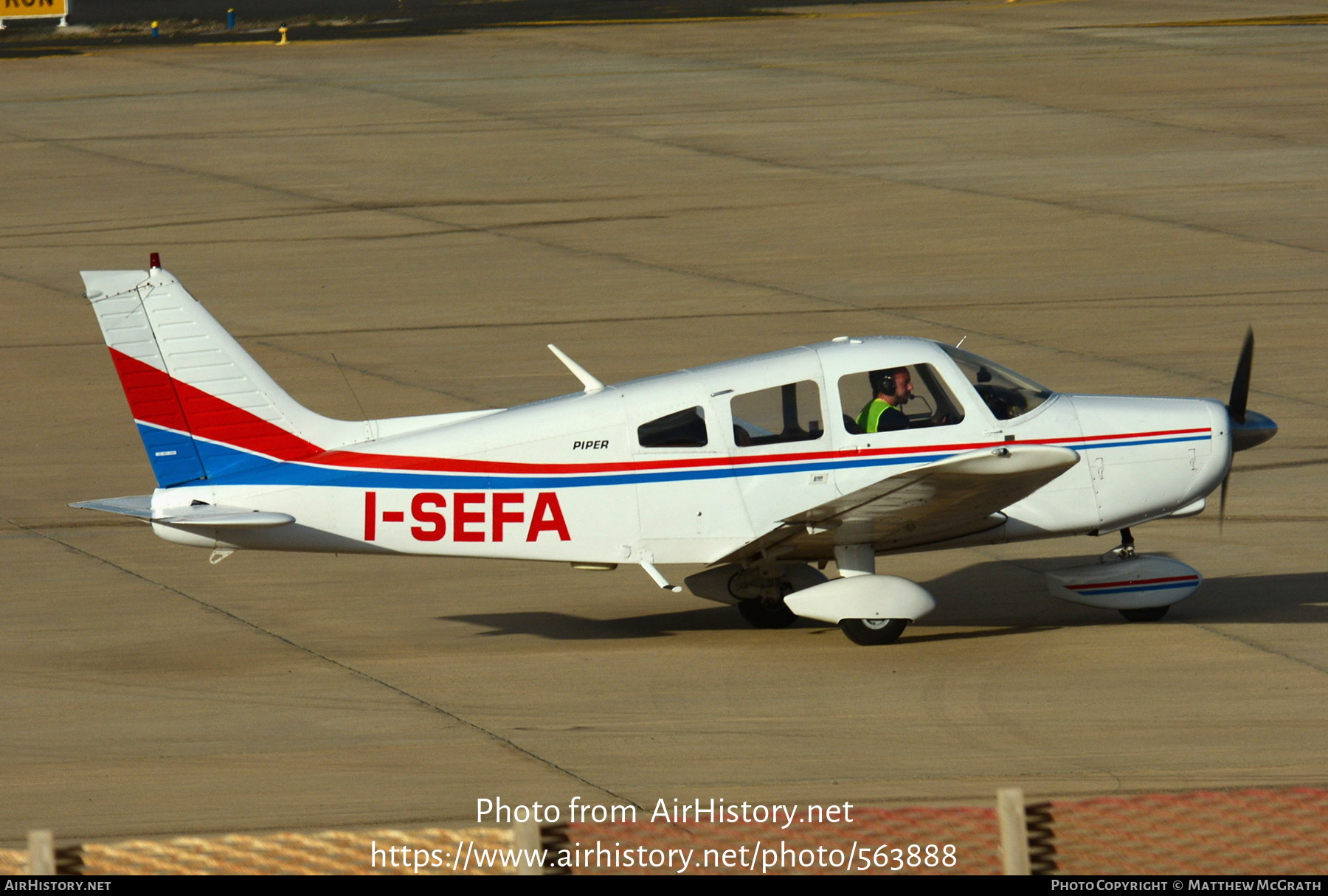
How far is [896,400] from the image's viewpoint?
11672 millimetres

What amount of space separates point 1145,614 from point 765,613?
2.74 meters

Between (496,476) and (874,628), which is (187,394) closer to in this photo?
(496,476)

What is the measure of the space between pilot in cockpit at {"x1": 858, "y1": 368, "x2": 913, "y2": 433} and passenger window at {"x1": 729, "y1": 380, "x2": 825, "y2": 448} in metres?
0.32

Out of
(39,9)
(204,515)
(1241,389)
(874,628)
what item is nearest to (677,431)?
(874,628)

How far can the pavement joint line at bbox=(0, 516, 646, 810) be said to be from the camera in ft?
31.6

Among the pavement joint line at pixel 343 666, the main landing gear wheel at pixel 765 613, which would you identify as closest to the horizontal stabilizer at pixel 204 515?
the pavement joint line at pixel 343 666

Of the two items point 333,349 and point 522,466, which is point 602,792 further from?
point 333,349

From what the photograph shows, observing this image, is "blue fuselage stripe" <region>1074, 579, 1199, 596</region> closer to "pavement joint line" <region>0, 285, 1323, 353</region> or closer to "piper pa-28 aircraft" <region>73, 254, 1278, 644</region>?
"piper pa-28 aircraft" <region>73, 254, 1278, 644</region>

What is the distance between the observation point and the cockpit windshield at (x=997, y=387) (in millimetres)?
11773

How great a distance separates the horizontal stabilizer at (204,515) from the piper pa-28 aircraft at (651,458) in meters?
0.03

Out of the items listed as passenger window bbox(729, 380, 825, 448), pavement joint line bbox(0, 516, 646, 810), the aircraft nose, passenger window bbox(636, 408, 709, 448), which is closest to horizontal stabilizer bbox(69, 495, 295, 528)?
pavement joint line bbox(0, 516, 646, 810)

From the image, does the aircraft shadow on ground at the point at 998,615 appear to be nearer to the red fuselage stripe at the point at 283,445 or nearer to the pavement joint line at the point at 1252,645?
the pavement joint line at the point at 1252,645

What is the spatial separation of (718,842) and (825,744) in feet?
9.18

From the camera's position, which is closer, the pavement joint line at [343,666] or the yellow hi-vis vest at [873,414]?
the pavement joint line at [343,666]
